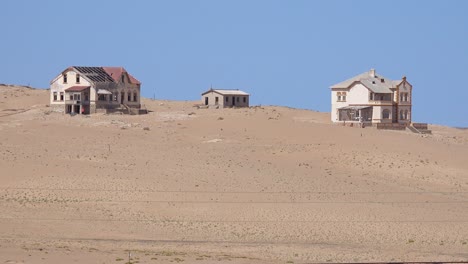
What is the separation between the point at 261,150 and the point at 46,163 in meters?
16.1

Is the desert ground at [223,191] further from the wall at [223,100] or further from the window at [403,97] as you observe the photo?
the wall at [223,100]

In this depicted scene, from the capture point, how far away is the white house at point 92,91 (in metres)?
95.8

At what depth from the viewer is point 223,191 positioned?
59.5m

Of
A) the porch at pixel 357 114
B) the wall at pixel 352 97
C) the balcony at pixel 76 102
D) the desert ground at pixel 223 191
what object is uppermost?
the wall at pixel 352 97

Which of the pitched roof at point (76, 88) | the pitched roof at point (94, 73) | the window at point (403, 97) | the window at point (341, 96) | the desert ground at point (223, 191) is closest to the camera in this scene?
the desert ground at point (223, 191)

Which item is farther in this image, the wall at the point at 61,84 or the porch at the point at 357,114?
the wall at the point at 61,84

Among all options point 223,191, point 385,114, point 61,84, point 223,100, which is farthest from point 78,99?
point 223,191

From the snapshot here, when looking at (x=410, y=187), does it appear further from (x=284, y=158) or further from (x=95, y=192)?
(x=95, y=192)

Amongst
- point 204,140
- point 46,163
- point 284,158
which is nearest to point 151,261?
point 46,163

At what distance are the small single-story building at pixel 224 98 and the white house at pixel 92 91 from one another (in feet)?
31.4

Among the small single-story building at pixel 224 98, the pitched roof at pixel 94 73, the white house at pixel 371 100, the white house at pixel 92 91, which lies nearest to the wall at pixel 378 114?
the white house at pixel 371 100

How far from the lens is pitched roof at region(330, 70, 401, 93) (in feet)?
318

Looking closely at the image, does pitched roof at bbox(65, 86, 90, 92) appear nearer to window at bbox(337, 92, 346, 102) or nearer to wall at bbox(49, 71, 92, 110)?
wall at bbox(49, 71, 92, 110)

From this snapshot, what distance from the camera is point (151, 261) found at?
38.5 meters
